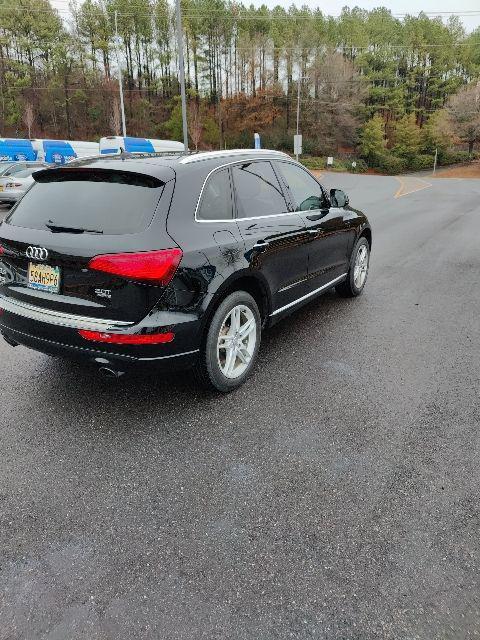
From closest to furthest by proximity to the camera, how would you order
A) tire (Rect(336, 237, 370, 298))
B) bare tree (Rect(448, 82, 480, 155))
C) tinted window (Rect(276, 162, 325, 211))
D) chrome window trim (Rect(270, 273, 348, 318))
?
1. chrome window trim (Rect(270, 273, 348, 318))
2. tinted window (Rect(276, 162, 325, 211))
3. tire (Rect(336, 237, 370, 298))
4. bare tree (Rect(448, 82, 480, 155))

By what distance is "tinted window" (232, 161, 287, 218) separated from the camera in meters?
3.93

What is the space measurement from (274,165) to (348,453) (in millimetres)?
2626

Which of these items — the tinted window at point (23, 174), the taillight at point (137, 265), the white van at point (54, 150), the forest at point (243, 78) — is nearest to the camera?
the taillight at point (137, 265)

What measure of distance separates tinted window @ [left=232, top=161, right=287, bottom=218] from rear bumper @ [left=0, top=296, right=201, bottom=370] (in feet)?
3.66

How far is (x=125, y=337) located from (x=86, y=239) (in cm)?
66

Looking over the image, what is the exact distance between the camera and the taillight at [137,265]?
303 centimetres

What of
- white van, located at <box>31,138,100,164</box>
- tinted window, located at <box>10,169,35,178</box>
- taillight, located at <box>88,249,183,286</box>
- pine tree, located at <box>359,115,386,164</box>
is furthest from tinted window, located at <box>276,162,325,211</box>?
pine tree, located at <box>359,115,386,164</box>

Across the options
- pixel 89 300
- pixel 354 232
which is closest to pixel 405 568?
pixel 89 300

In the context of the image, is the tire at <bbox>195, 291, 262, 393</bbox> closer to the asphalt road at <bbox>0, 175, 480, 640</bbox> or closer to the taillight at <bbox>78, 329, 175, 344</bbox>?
the asphalt road at <bbox>0, 175, 480, 640</bbox>

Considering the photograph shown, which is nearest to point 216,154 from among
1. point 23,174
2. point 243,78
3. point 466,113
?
point 23,174

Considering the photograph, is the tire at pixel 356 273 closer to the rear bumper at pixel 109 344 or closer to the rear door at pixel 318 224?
the rear door at pixel 318 224

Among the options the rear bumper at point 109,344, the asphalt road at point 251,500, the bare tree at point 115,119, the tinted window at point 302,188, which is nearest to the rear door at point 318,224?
the tinted window at point 302,188

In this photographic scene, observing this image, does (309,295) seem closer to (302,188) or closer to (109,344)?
(302,188)

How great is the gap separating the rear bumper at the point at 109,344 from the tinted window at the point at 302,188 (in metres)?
1.92
